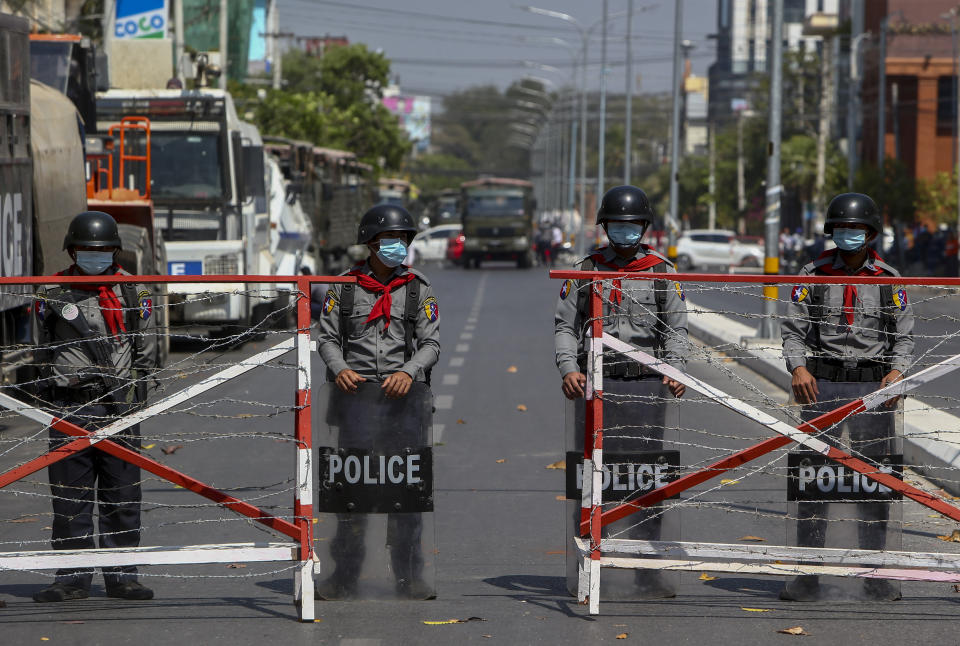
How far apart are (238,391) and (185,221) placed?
5636mm

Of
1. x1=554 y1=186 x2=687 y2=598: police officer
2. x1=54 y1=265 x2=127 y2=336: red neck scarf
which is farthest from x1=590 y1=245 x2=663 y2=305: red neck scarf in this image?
x1=54 y1=265 x2=127 y2=336: red neck scarf

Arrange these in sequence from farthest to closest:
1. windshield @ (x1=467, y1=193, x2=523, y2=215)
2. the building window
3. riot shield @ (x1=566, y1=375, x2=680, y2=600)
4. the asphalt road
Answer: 1. the building window
2. windshield @ (x1=467, y1=193, x2=523, y2=215)
3. riot shield @ (x1=566, y1=375, x2=680, y2=600)
4. the asphalt road

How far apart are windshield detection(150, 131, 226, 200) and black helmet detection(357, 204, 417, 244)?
44.4 feet

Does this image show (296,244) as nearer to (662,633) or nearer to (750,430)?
(750,430)

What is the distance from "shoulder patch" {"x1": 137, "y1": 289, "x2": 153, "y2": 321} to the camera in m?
6.73

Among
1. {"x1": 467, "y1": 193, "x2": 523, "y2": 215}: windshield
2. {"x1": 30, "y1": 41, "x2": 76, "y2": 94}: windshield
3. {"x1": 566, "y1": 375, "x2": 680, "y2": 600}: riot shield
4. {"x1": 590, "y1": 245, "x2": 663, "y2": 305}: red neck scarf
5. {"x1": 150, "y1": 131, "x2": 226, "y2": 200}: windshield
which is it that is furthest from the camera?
{"x1": 467, "y1": 193, "x2": 523, "y2": 215}: windshield

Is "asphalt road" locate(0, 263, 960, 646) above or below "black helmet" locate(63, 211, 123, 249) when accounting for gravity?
below

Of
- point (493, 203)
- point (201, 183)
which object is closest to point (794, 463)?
point (201, 183)

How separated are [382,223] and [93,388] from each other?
1.43m

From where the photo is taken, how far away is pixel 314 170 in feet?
110

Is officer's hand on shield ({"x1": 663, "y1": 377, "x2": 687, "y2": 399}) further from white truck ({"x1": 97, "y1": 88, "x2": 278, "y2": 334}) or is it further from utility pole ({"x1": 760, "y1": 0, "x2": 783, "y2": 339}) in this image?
utility pole ({"x1": 760, "y1": 0, "x2": 783, "y2": 339})

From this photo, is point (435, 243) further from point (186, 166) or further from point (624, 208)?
point (624, 208)

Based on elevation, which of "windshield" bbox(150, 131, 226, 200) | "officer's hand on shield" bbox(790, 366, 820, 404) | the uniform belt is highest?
"windshield" bbox(150, 131, 226, 200)

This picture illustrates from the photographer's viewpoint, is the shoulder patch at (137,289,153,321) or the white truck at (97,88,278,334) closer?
the shoulder patch at (137,289,153,321)
